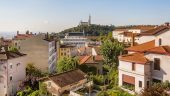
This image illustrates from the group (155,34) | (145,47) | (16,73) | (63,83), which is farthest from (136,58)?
(16,73)

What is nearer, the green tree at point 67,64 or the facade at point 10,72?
the facade at point 10,72

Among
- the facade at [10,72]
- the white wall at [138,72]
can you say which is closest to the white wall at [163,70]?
the white wall at [138,72]

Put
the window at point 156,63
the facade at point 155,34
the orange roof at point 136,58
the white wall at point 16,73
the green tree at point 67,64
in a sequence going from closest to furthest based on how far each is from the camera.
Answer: the window at point 156,63, the orange roof at point 136,58, the facade at point 155,34, the white wall at point 16,73, the green tree at point 67,64

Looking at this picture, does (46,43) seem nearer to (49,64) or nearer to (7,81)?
(49,64)

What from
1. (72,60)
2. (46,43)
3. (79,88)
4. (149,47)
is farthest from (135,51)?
(46,43)

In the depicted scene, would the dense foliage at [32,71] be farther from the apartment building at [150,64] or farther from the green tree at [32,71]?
the apartment building at [150,64]

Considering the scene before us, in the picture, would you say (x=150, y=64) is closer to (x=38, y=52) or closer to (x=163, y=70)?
(x=163, y=70)

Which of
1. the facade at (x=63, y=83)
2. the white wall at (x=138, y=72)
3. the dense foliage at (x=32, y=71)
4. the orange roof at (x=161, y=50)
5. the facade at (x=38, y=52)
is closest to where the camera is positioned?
the orange roof at (x=161, y=50)
